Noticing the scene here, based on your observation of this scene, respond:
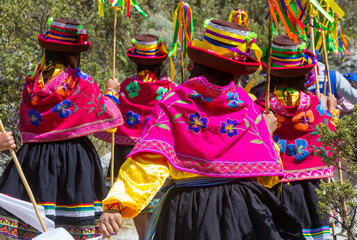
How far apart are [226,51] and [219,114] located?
358 mm

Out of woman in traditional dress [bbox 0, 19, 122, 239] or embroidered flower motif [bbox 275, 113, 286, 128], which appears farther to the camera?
woman in traditional dress [bbox 0, 19, 122, 239]

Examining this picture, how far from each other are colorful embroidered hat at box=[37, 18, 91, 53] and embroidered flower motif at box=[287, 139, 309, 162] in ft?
6.55

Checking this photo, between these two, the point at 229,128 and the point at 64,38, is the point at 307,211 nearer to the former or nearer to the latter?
the point at 229,128

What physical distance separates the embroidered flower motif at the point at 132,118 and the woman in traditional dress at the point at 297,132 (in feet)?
6.80

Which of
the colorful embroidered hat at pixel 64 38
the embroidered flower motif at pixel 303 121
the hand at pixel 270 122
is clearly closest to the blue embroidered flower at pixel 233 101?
the hand at pixel 270 122

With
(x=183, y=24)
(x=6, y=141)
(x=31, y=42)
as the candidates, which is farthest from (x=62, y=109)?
(x=31, y=42)

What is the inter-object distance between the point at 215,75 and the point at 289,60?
1.55 meters

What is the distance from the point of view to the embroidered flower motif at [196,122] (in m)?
3.13

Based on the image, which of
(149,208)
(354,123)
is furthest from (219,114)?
(149,208)

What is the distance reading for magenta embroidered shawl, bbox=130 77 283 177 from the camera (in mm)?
3107

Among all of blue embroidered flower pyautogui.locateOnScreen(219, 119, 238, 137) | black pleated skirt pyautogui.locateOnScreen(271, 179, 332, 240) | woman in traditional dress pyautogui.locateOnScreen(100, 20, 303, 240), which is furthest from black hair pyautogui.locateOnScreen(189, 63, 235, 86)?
black pleated skirt pyautogui.locateOnScreen(271, 179, 332, 240)

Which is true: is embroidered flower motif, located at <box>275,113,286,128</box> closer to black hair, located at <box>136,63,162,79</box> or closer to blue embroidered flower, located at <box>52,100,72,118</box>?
blue embroidered flower, located at <box>52,100,72,118</box>

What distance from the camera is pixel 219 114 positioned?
320cm

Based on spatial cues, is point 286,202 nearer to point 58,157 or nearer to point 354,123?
point 354,123
